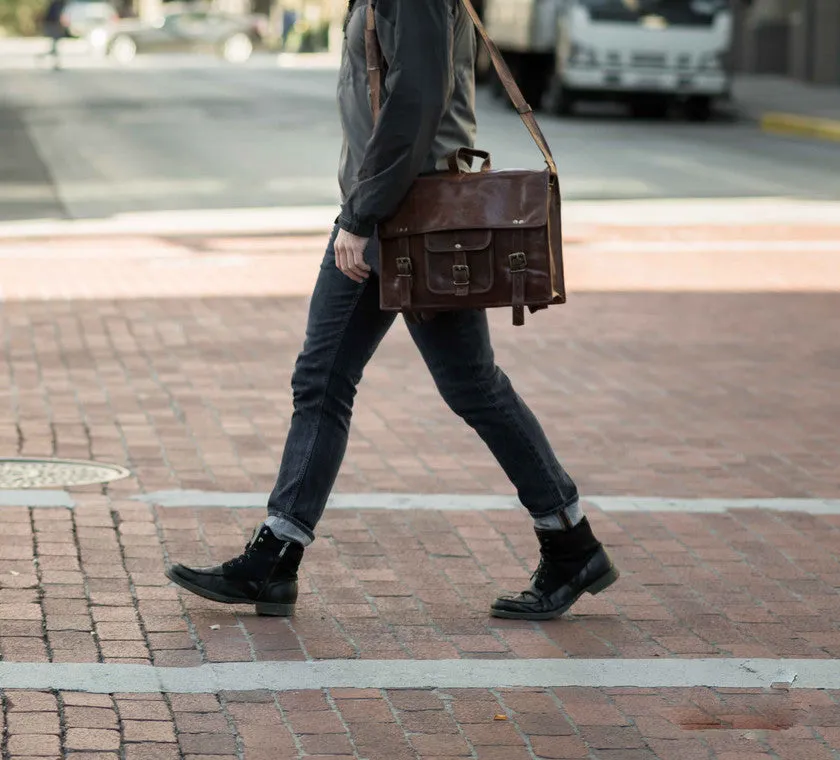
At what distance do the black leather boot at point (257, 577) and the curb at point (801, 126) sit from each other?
21029 millimetres

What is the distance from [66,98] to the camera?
31.2 metres

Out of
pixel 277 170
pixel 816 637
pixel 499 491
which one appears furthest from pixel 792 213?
pixel 816 637

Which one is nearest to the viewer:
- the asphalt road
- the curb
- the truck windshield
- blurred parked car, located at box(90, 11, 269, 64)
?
the asphalt road

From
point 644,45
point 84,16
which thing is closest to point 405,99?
point 644,45

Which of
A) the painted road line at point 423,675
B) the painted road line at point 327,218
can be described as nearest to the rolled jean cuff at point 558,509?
the painted road line at point 423,675

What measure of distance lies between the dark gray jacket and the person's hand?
1.1 inches

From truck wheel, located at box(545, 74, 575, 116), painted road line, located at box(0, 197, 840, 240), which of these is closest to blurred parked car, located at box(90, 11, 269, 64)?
truck wheel, located at box(545, 74, 575, 116)

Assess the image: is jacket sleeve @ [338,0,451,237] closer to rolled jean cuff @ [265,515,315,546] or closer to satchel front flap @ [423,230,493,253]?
satchel front flap @ [423,230,493,253]

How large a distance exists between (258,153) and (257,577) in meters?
16.7

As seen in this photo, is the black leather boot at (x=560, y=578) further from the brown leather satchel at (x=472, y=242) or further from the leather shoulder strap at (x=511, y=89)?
the leather shoulder strap at (x=511, y=89)

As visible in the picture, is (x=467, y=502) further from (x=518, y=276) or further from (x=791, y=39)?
(x=791, y=39)

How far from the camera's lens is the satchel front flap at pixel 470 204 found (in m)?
4.59

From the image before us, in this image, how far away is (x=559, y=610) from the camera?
5047 millimetres

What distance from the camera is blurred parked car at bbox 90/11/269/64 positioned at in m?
54.1
